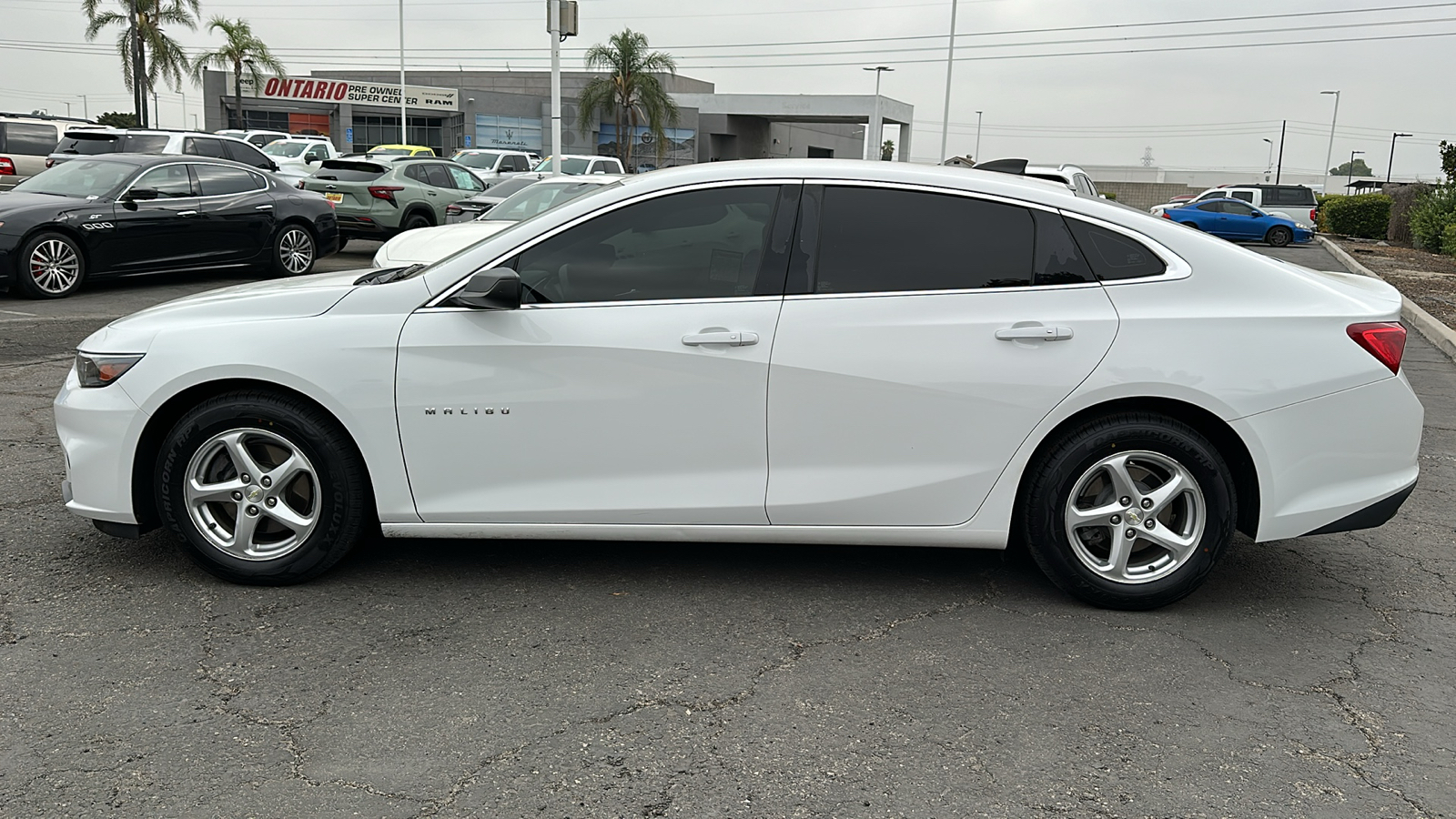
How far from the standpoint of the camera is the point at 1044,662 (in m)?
3.76

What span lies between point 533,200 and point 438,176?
24.5 feet

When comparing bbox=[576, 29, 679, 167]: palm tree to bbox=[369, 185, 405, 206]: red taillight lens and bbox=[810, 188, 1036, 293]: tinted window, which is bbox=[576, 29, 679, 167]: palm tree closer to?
bbox=[369, 185, 405, 206]: red taillight lens

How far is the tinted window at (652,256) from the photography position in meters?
4.11

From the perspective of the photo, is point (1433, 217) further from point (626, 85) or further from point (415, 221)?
point (626, 85)

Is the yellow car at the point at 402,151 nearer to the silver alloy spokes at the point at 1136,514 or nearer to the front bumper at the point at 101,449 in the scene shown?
the front bumper at the point at 101,449

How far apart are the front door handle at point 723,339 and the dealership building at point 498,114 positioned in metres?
52.2

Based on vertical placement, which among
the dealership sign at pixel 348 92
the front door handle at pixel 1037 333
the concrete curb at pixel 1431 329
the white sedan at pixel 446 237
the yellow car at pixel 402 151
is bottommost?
the concrete curb at pixel 1431 329

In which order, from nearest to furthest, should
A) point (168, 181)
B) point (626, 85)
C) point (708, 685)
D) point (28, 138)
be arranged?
point (708, 685)
point (168, 181)
point (28, 138)
point (626, 85)

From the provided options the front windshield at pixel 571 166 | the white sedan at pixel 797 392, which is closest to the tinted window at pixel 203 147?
the front windshield at pixel 571 166

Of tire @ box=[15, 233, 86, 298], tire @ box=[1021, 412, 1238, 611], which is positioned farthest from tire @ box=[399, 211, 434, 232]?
tire @ box=[1021, 412, 1238, 611]

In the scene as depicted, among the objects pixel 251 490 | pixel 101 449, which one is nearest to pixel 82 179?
pixel 101 449

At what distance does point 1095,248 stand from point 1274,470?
990 mm

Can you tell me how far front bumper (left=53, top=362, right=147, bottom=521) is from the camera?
4.16m

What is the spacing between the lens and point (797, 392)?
158 inches
